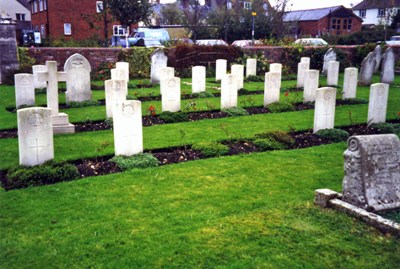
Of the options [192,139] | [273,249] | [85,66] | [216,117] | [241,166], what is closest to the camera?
[273,249]

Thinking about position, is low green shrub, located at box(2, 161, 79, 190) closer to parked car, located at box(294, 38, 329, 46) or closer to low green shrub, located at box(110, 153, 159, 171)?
low green shrub, located at box(110, 153, 159, 171)

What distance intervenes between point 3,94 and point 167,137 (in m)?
10.1

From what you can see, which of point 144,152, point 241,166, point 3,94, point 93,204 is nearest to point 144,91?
point 3,94

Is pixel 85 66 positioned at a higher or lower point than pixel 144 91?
higher

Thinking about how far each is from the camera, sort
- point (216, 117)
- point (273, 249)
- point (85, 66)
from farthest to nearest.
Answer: point (85, 66)
point (216, 117)
point (273, 249)

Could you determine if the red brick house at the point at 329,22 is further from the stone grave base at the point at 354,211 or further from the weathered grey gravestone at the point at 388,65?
the stone grave base at the point at 354,211

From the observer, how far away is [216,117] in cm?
1276

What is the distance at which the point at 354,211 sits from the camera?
222 inches

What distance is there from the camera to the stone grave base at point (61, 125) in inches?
413

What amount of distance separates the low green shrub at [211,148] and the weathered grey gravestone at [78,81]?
714 cm

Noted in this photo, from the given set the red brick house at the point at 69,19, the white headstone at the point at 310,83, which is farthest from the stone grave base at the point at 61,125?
the red brick house at the point at 69,19

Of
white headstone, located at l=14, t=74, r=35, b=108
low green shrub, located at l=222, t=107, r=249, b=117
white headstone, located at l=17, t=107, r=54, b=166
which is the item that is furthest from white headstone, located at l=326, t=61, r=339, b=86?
white headstone, located at l=17, t=107, r=54, b=166

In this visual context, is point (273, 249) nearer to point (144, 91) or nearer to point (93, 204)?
point (93, 204)

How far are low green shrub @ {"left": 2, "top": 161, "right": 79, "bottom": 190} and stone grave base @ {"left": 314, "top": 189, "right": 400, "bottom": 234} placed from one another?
430 centimetres
